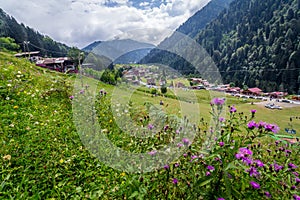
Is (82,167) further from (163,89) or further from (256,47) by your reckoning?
(256,47)

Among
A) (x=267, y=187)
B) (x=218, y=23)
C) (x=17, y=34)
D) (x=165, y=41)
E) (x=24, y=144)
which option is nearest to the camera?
(x=267, y=187)

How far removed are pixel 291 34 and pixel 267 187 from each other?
100 ft

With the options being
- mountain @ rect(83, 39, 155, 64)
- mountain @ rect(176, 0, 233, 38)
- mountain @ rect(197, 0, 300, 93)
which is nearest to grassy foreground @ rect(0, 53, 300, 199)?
mountain @ rect(83, 39, 155, 64)

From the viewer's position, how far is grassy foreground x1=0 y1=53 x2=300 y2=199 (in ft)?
2.88

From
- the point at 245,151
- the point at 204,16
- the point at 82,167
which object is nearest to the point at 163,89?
the point at 82,167

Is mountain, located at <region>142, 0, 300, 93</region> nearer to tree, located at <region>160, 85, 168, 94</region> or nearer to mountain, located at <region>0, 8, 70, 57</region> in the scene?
tree, located at <region>160, 85, 168, 94</region>

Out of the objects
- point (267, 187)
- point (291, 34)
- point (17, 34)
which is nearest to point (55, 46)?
point (17, 34)

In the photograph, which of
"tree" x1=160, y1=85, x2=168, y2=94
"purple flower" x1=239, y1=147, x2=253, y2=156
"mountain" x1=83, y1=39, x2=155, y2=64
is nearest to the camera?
"purple flower" x1=239, y1=147, x2=253, y2=156

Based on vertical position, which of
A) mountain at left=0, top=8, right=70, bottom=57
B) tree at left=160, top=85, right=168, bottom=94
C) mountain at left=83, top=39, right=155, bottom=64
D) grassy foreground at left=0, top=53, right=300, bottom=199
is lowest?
grassy foreground at left=0, top=53, right=300, bottom=199

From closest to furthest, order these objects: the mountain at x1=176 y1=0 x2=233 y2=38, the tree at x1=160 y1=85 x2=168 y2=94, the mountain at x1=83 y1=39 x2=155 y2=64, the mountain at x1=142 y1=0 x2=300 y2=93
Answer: the mountain at x1=83 y1=39 x2=155 y2=64, the tree at x1=160 y1=85 x2=168 y2=94, the mountain at x1=142 y1=0 x2=300 y2=93, the mountain at x1=176 y1=0 x2=233 y2=38

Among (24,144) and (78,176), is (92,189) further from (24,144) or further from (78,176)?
(24,144)

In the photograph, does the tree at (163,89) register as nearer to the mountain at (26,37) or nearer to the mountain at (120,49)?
the mountain at (120,49)

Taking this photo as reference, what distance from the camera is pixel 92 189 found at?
48.2 inches

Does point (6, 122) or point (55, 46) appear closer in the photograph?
point (6, 122)
